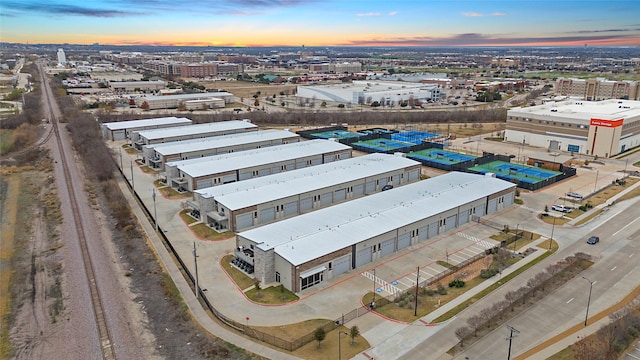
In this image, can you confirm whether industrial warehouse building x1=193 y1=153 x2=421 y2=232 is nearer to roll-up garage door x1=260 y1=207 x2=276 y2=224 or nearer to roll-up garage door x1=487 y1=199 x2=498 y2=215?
roll-up garage door x1=260 y1=207 x2=276 y2=224

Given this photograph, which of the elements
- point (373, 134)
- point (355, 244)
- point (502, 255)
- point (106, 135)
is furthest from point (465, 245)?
point (106, 135)

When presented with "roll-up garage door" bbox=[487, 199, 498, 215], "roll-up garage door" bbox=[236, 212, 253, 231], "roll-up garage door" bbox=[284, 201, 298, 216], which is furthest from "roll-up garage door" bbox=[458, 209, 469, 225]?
"roll-up garage door" bbox=[236, 212, 253, 231]

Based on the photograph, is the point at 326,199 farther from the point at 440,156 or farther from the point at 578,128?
the point at 578,128

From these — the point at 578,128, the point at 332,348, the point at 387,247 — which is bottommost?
the point at 332,348

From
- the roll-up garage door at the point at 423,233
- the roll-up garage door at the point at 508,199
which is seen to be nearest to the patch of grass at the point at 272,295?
the roll-up garage door at the point at 423,233

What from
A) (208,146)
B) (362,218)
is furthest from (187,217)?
(208,146)

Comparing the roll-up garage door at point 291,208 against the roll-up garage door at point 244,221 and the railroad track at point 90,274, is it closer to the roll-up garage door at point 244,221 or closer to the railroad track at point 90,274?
the roll-up garage door at point 244,221

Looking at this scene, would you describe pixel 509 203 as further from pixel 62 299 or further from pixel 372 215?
pixel 62 299
